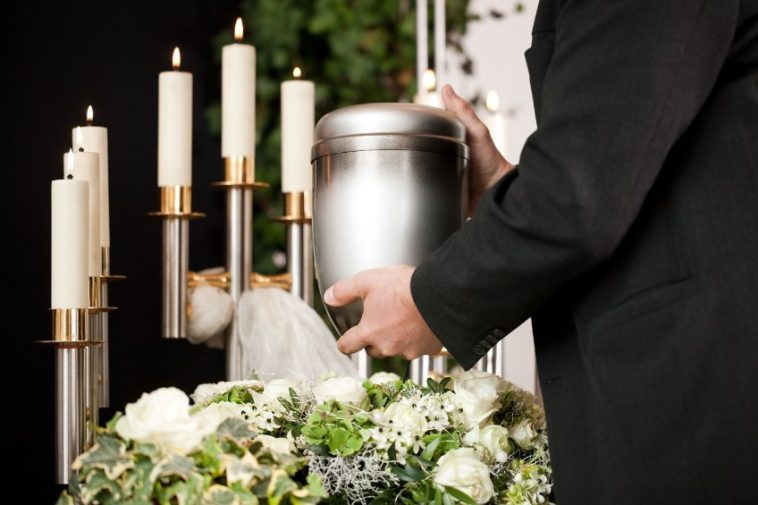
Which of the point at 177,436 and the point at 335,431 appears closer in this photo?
the point at 177,436

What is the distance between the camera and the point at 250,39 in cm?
267

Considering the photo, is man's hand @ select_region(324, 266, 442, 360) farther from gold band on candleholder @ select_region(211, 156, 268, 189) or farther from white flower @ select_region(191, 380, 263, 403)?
gold band on candleholder @ select_region(211, 156, 268, 189)

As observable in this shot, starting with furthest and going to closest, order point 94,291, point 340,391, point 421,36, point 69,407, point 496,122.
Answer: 1. point 421,36
2. point 496,122
3. point 94,291
4. point 69,407
5. point 340,391

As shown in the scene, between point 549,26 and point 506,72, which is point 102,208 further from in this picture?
point 506,72

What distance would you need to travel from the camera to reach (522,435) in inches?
39.2

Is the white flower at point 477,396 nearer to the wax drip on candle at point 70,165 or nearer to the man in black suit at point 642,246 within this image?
the man in black suit at point 642,246

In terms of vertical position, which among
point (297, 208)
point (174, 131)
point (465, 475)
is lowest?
point (465, 475)

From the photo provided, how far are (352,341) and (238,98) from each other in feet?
2.26

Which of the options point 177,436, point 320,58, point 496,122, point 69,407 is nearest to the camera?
point 177,436

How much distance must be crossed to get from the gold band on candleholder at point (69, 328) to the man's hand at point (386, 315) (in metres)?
0.34

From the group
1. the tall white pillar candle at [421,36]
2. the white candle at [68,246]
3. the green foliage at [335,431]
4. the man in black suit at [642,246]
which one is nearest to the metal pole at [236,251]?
the white candle at [68,246]

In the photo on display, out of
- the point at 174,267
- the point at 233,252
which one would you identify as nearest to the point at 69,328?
the point at 174,267

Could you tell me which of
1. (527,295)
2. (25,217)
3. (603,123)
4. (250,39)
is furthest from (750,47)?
(250,39)

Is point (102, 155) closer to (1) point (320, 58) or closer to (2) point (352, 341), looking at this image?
(2) point (352, 341)
